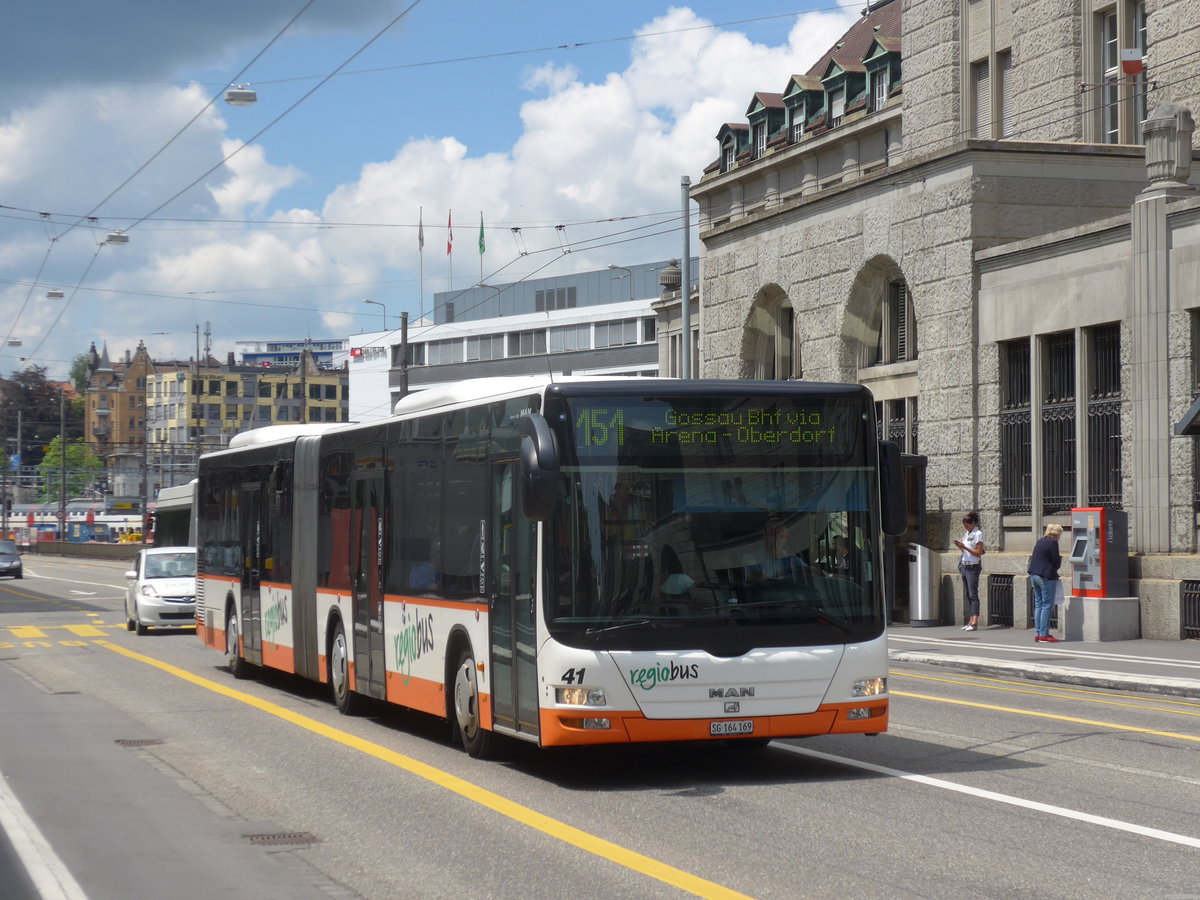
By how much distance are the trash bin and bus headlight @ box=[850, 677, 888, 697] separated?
737 inches

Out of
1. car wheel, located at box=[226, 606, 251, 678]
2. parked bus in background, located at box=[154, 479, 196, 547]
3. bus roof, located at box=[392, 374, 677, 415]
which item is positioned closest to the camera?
bus roof, located at box=[392, 374, 677, 415]

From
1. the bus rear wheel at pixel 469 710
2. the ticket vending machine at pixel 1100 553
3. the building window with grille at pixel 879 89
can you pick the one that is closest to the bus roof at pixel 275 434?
the bus rear wheel at pixel 469 710

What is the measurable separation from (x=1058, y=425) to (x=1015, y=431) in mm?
1183

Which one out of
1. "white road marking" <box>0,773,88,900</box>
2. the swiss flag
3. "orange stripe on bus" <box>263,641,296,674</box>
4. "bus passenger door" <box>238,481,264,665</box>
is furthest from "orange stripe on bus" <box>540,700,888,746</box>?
the swiss flag

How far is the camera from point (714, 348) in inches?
1590

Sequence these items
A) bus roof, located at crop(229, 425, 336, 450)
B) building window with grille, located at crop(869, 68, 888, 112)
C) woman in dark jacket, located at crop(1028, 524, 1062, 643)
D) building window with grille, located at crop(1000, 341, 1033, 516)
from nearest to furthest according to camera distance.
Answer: bus roof, located at crop(229, 425, 336, 450)
woman in dark jacket, located at crop(1028, 524, 1062, 643)
building window with grille, located at crop(1000, 341, 1033, 516)
building window with grille, located at crop(869, 68, 888, 112)

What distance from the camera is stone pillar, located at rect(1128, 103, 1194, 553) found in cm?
2523

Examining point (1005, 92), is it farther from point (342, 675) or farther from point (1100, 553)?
point (342, 675)

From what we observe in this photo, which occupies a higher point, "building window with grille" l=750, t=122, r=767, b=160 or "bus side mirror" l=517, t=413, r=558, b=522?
"building window with grille" l=750, t=122, r=767, b=160

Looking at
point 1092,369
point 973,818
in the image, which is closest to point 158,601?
point 1092,369

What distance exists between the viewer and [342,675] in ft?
51.9

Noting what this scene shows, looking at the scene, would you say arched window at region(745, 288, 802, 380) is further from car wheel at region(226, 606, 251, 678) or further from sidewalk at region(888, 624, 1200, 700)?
car wheel at region(226, 606, 251, 678)

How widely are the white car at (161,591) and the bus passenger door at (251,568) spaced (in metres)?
10.7

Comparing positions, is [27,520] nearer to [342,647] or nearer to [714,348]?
[714,348]
